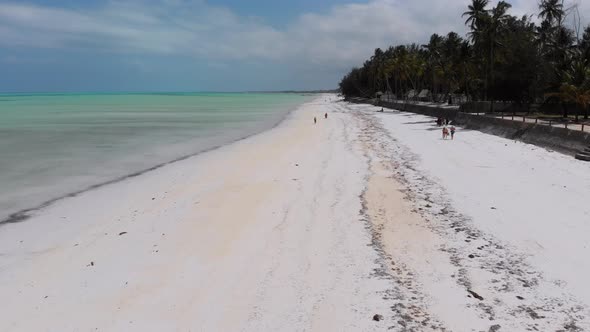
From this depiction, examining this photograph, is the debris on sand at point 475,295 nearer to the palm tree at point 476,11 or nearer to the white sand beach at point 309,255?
the white sand beach at point 309,255

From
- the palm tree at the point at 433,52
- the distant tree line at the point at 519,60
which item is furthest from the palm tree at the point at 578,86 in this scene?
the palm tree at the point at 433,52

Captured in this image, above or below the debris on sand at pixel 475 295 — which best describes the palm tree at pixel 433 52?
above

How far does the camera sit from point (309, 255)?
8055 millimetres

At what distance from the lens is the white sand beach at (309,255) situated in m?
5.90

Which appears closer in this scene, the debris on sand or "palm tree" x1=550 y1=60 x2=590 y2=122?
the debris on sand

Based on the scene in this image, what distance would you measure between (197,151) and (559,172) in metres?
16.8

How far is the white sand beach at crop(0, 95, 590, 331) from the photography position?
232 inches

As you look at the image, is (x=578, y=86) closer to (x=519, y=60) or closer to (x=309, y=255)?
(x=519, y=60)

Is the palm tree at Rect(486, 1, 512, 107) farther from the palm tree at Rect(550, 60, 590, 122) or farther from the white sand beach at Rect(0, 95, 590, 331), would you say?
the white sand beach at Rect(0, 95, 590, 331)

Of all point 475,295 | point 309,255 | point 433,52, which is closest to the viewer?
point 475,295

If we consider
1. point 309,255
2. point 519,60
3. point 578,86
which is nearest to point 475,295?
point 309,255

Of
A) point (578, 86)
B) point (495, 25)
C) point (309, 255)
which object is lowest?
point (309, 255)

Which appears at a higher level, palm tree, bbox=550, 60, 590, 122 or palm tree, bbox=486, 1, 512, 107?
palm tree, bbox=486, 1, 512, 107

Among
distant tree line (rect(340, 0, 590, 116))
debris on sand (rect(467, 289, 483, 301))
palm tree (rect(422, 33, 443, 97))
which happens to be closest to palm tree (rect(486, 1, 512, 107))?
distant tree line (rect(340, 0, 590, 116))
